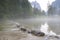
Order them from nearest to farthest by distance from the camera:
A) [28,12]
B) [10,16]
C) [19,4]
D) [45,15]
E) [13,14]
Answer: [10,16] → [13,14] → [19,4] → [28,12] → [45,15]

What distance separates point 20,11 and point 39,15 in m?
11.5

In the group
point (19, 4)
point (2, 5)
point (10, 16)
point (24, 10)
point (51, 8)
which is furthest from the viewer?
point (51, 8)

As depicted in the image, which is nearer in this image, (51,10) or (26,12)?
(26,12)

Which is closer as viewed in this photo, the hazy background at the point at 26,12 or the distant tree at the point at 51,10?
the hazy background at the point at 26,12

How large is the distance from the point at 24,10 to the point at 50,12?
9.20 metres

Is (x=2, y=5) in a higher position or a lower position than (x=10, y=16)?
higher

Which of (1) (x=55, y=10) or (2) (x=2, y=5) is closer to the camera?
(2) (x=2, y=5)

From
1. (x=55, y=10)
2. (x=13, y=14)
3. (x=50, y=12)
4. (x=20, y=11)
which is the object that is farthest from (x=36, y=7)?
(x=13, y=14)

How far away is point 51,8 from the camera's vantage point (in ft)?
117

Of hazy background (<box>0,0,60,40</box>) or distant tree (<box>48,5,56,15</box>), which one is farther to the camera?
distant tree (<box>48,5,56,15</box>)

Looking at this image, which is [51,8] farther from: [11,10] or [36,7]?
[11,10]

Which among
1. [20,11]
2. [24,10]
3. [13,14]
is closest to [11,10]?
[13,14]

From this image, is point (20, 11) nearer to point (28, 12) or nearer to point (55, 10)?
point (28, 12)

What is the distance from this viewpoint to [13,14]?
26438 millimetres
